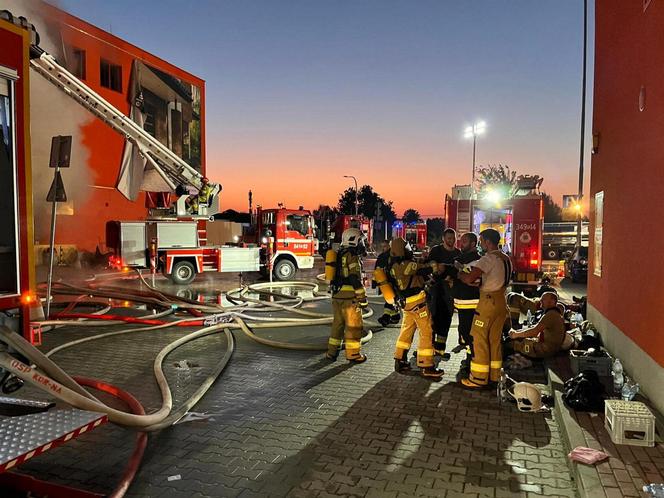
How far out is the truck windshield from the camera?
1664 cm

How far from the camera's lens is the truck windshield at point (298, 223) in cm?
1664

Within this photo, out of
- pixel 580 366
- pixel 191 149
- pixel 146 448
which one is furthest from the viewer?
pixel 191 149

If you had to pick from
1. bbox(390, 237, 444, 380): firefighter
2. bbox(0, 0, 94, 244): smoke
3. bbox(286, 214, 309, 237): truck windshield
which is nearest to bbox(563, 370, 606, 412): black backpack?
bbox(390, 237, 444, 380): firefighter

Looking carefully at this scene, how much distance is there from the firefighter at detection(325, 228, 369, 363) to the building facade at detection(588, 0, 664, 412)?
9.79ft

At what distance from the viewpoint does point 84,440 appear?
3.98m

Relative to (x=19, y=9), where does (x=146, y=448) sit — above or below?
below

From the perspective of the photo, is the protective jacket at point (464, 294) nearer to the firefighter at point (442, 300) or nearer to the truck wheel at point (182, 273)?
the firefighter at point (442, 300)

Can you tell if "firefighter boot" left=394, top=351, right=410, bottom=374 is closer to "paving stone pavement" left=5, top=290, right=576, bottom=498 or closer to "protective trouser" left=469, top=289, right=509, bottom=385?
"paving stone pavement" left=5, top=290, right=576, bottom=498

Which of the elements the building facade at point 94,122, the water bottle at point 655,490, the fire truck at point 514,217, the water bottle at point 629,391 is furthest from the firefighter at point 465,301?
the building facade at point 94,122

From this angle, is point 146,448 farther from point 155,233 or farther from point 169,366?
point 155,233

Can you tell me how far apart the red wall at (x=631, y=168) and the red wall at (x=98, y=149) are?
18.3 m

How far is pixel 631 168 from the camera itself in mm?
5141

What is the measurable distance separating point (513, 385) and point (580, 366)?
651mm

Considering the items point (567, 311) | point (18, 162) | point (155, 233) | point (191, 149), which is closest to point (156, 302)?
point (155, 233)
